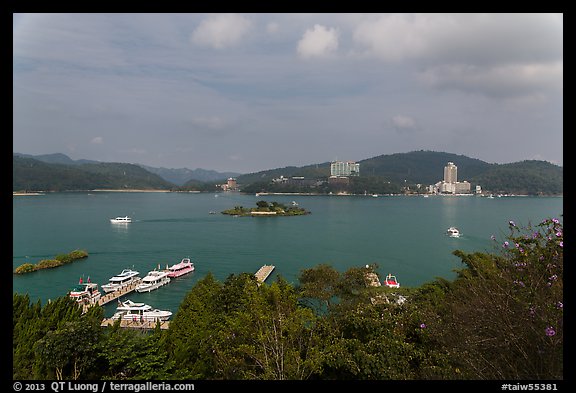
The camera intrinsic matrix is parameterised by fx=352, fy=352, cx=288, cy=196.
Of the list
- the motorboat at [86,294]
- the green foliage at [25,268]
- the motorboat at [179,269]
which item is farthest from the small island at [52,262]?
the motorboat at [179,269]

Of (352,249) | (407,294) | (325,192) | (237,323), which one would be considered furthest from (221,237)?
(325,192)

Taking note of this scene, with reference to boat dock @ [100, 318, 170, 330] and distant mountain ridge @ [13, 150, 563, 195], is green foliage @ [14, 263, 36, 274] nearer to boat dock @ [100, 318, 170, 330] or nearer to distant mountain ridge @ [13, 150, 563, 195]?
boat dock @ [100, 318, 170, 330]

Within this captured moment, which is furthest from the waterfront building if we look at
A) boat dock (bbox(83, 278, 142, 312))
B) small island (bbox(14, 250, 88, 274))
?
boat dock (bbox(83, 278, 142, 312))

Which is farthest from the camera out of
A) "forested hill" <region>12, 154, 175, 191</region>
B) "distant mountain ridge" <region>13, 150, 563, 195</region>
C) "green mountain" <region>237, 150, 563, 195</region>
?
"green mountain" <region>237, 150, 563, 195</region>

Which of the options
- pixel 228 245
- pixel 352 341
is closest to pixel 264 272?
pixel 228 245
